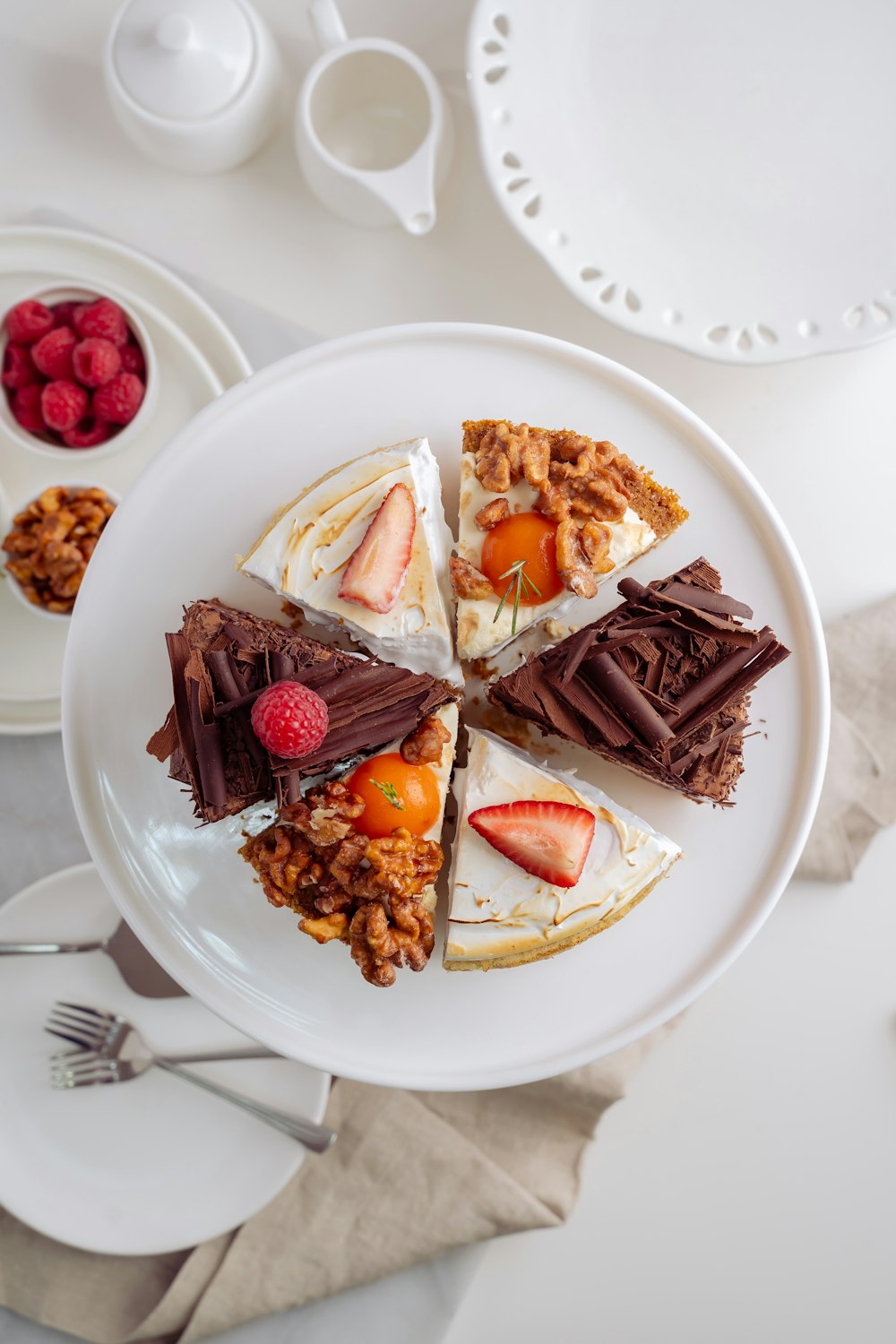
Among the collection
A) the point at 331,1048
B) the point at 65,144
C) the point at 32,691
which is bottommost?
the point at 331,1048

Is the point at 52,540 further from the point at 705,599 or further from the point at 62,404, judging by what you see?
the point at 705,599

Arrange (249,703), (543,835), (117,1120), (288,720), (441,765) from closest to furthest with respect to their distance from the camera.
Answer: (288,720) → (249,703) → (543,835) → (441,765) → (117,1120)

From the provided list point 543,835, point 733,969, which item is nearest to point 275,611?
point 543,835

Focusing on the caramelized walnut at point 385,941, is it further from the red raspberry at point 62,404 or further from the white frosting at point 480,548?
the red raspberry at point 62,404

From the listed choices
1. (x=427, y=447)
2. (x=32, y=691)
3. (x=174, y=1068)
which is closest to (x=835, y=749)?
(x=427, y=447)

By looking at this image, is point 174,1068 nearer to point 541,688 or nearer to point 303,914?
point 303,914
